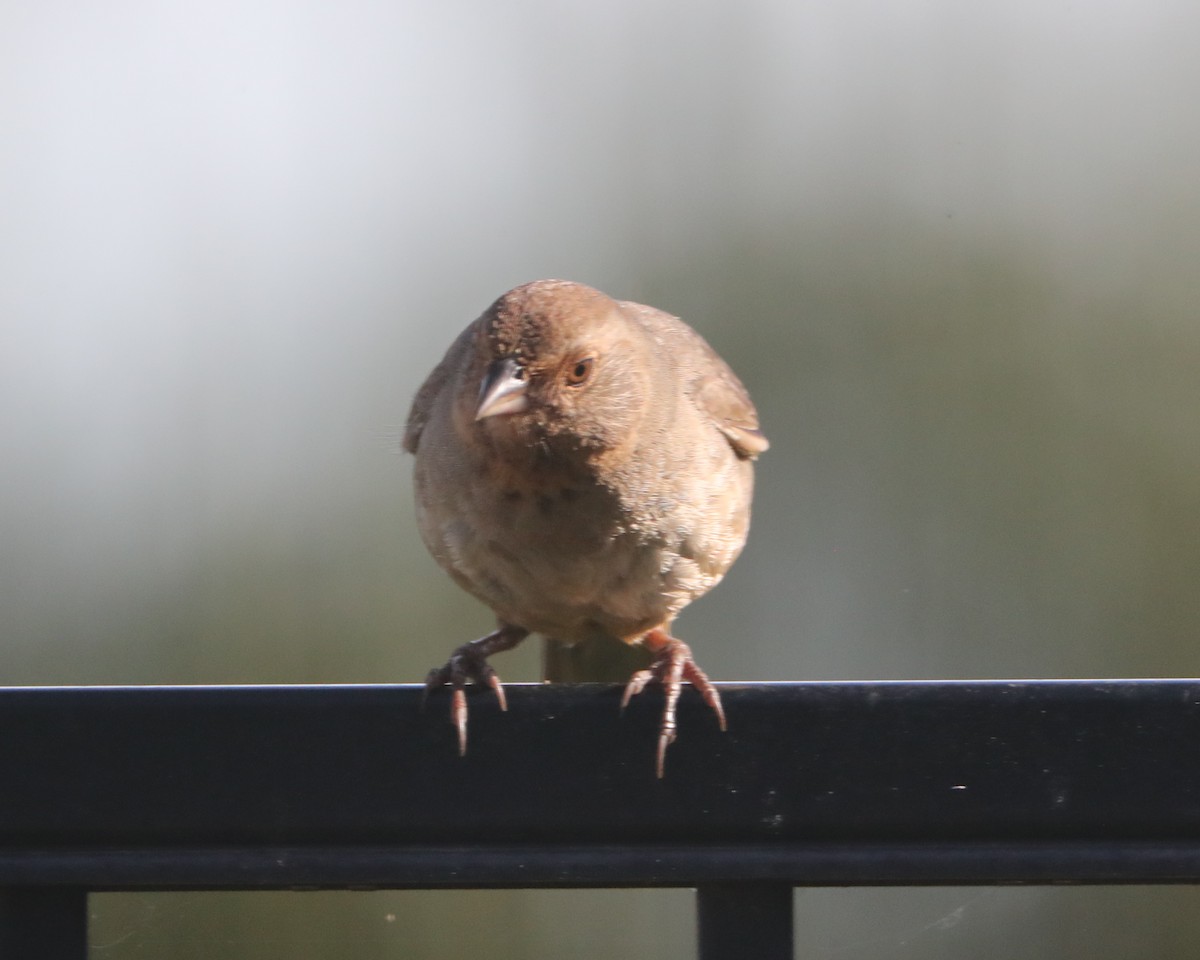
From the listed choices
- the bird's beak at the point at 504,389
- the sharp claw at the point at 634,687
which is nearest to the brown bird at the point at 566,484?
the bird's beak at the point at 504,389

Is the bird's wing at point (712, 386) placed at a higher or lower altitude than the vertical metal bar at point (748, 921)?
higher

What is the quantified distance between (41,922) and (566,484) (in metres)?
1.47

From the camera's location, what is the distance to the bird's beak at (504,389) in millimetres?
3084

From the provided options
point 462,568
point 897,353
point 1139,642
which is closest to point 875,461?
point 897,353

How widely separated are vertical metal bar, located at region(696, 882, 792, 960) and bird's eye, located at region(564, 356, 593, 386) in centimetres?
143

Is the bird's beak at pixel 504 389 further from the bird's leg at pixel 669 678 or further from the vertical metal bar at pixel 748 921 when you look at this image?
the vertical metal bar at pixel 748 921

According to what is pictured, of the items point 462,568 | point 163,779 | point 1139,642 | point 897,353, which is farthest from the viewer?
point 897,353

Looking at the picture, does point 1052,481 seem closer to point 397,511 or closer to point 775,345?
point 775,345

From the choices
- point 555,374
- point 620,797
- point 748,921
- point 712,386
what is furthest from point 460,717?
point 712,386

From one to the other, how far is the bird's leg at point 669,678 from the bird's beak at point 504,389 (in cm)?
61

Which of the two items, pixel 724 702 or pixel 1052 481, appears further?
pixel 1052 481

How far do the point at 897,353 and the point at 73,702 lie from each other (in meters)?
6.47

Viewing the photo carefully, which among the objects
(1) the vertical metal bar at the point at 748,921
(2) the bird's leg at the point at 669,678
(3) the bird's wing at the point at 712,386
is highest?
(3) the bird's wing at the point at 712,386

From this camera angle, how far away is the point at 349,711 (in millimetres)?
2033
